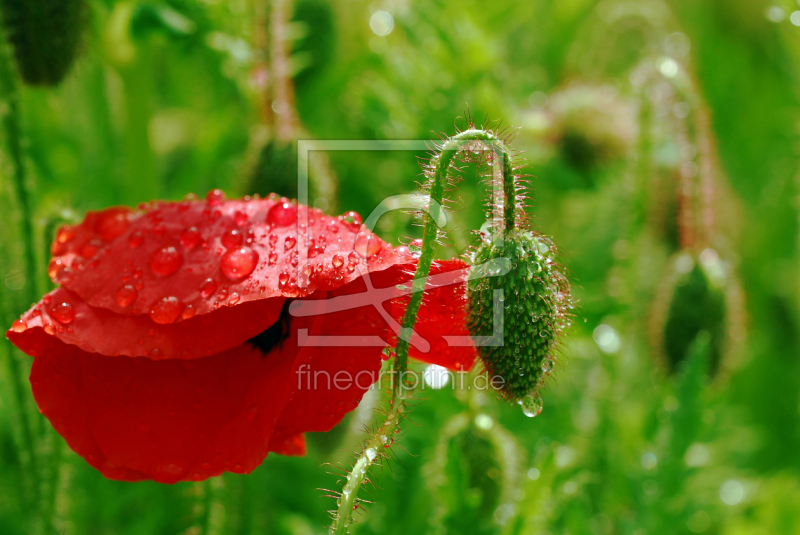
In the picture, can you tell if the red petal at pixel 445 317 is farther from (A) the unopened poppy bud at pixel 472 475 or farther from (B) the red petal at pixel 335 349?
(A) the unopened poppy bud at pixel 472 475

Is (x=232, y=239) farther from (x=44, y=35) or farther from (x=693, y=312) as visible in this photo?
(x=693, y=312)

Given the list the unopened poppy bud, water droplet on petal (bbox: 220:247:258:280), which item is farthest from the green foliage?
water droplet on petal (bbox: 220:247:258:280)

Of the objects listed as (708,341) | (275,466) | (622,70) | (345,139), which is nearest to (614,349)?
(708,341)

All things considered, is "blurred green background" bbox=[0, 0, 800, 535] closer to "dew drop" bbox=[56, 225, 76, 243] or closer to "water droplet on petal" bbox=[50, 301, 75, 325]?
"dew drop" bbox=[56, 225, 76, 243]

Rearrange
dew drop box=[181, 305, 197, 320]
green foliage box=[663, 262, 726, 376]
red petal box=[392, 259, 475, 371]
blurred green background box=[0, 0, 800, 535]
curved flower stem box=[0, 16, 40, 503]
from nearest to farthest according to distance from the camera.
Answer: dew drop box=[181, 305, 197, 320]
red petal box=[392, 259, 475, 371]
curved flower stem box=[0, 16, 40, 503]
blurred green background box=[0, 0, 800, 535]
green foliage box=[663, 262, 726, 376]

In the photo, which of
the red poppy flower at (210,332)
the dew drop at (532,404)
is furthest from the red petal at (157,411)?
the dew drop at (532,404)

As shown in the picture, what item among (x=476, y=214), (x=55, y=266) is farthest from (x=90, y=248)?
(x=476, y=214)
